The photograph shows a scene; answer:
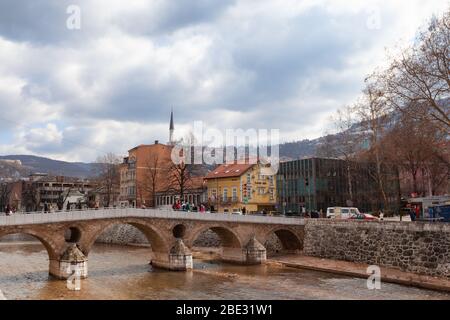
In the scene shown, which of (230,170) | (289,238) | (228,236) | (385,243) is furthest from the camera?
(230,170)

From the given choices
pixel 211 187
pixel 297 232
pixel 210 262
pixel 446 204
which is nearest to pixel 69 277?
pixel 210 262

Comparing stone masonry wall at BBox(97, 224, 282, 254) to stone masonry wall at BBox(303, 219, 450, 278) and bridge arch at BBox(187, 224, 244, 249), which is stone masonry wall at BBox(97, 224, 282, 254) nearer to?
stone masonry wall at BBox(303, 219, 450, 278)

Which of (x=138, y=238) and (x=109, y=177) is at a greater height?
(x=109, y=177)

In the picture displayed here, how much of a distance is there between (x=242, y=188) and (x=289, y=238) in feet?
48.0

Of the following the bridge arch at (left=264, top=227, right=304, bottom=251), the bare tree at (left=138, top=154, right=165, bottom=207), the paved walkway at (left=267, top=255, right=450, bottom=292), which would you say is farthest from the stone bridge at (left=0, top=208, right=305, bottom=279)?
the bare tree at (left=138, top=154, right=165, bottom=207)

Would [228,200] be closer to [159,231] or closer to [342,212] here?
[342,212]

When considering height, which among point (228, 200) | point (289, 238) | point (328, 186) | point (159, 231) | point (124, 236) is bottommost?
point (124, 236)

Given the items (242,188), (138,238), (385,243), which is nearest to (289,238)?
(385,243)

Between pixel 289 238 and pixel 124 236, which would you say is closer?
pixel 289 238

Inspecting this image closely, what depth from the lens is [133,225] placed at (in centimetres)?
3033

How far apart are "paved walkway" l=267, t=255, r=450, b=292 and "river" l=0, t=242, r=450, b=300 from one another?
0.58 m

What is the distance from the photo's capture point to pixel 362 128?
38438mm

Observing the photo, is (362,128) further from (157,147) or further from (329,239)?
(157,147)

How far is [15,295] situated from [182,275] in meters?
10.2
